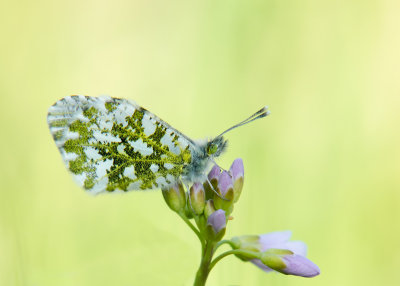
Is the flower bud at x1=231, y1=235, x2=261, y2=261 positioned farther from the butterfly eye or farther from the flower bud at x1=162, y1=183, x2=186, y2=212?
the butterfly eye

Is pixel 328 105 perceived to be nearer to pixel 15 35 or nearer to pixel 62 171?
pixel 62 171

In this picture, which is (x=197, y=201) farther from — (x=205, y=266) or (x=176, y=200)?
(x=205, y=266)

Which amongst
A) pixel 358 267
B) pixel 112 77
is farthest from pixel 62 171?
pixel 358 267

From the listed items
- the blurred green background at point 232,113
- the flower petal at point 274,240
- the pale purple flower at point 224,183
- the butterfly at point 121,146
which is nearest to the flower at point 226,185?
the pale purple flower at point 224,183

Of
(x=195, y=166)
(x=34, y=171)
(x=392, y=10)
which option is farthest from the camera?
(x=392, y=10)

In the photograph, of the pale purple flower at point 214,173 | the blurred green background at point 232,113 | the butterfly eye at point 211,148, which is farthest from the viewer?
the blurred green background at point 232,113

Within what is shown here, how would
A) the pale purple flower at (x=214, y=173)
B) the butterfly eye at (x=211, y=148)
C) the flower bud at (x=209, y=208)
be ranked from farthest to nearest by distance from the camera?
the butterfly eye at (x=211, y=148), the pale purple flower at (x=214, y=173), the flower bud at (x=209, y=208)

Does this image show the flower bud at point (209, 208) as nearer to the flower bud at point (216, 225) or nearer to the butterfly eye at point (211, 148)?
the flower bud at point (216, 225)
